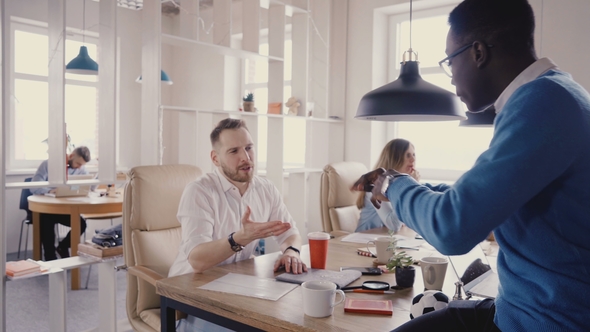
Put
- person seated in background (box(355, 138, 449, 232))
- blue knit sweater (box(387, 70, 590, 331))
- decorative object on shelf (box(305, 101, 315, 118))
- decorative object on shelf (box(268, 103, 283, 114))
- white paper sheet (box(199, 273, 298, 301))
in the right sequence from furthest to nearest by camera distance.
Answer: decorative object on shelf (box(305, 101, 315, 118)) < decorative object on shelf (box(268, 103, 283, 114)) < person seated in background (box(355, 138, 449, 232)) < white paper sheet (box(199, 273, 298, 301)) < blue knit sweater (box(387, 70, 590, 331))

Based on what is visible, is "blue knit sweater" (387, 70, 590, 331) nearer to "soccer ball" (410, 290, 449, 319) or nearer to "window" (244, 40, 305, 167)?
"soccer ball" (410, 290, 449, 319)

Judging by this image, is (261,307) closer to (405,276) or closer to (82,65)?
(405,276)

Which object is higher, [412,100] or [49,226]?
[412,100]

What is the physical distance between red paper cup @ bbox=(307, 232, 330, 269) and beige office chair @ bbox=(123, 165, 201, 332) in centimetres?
71

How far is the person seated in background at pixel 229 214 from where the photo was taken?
5.56ft

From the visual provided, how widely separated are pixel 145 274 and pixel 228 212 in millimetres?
429

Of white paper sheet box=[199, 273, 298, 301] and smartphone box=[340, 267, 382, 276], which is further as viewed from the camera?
smartphone box=[340, 267, 382, 276]

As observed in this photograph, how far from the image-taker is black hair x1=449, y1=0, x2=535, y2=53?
3.08ft

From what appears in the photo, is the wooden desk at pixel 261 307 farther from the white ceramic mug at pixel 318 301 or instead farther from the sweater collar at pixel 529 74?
the sweater collar at pixel 529 74

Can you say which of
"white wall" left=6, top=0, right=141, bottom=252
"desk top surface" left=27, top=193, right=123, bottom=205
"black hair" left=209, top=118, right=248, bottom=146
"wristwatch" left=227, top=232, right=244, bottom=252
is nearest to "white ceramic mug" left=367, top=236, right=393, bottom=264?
"wristwatch" left=227, top=232, right=244, bottom=252

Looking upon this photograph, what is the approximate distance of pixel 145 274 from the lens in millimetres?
1887

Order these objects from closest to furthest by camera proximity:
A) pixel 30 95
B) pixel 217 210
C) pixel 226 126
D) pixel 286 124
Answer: pixel 217 210, pixel 226 126, pixel 30 95, pixel 286 124

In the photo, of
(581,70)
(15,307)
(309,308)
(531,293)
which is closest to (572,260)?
(531,293)

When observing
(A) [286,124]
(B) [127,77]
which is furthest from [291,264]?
(B) [127,77]
